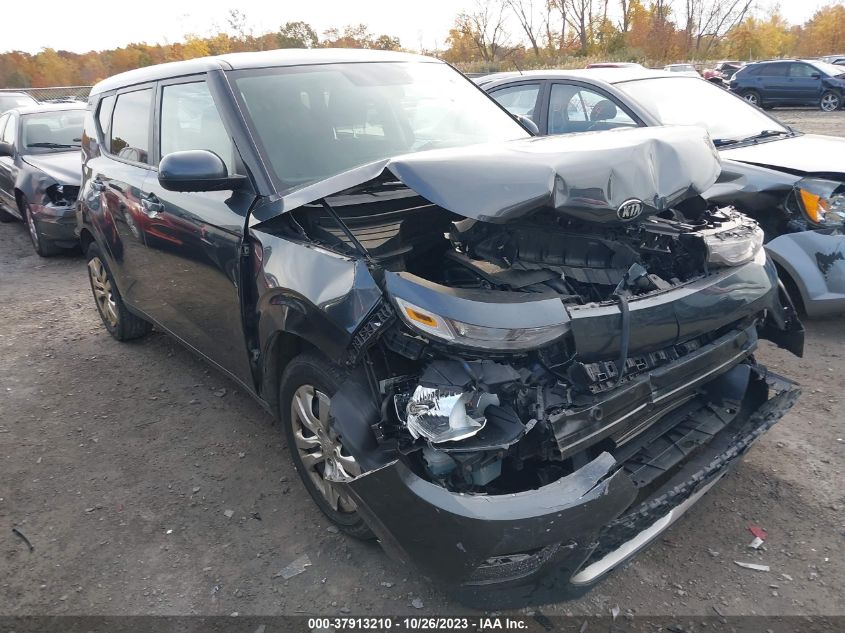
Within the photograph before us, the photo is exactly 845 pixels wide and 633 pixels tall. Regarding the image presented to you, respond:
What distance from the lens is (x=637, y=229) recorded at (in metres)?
2.75

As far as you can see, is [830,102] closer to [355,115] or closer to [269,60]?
[355,115]

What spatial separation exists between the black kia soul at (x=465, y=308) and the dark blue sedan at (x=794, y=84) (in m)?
22.8

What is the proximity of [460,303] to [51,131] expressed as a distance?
27.9 ft

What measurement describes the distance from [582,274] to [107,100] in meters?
3.79

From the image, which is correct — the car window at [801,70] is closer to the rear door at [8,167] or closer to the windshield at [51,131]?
the windshield at [51,131]

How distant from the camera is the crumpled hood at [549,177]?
2268 mm

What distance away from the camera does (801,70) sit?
71.9 feet

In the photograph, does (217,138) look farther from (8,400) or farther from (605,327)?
(8,400)

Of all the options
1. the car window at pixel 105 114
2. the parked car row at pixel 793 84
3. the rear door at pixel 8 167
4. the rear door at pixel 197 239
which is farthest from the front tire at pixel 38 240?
the parked car row at pixel 793 84

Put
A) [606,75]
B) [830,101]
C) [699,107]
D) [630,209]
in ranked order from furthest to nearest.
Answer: [830,101], [606,75], [699,107], [630,209]

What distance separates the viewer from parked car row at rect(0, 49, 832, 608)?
80.0 inches

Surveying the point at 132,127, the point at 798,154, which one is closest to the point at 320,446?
the point at 132,127

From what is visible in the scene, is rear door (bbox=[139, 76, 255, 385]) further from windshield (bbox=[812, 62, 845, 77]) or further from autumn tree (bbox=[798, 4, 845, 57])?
autumn tree (bbox=[798, 4, 845, 57])

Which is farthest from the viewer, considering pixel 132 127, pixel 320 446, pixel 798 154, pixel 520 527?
pixel 798 154
